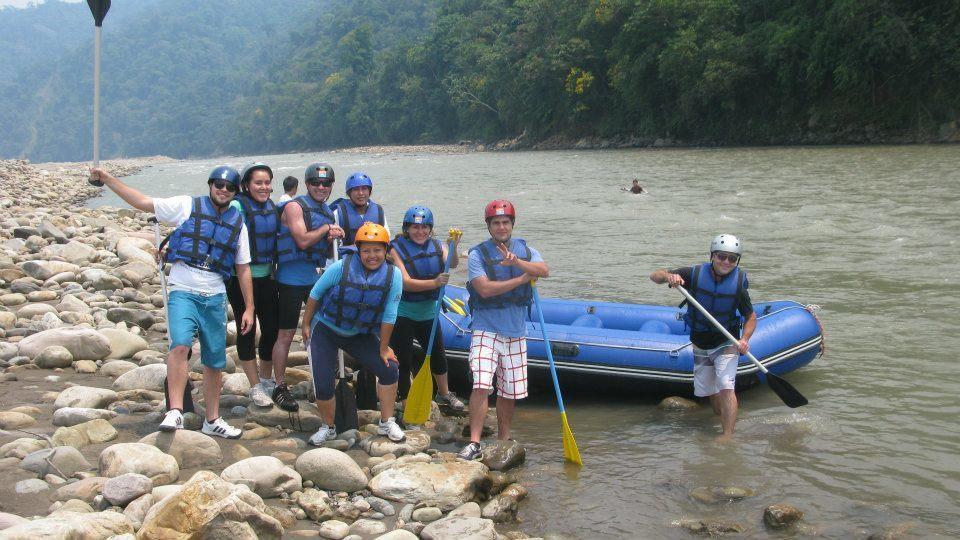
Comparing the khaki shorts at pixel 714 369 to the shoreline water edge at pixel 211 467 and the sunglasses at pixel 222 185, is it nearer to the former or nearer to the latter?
the shoreline water edge at pixel 211 467

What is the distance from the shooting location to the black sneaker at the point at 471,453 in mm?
5047

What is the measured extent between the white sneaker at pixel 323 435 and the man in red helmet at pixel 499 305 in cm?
80

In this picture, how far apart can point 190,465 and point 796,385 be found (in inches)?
184

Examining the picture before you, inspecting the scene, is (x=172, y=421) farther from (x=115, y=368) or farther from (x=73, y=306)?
(x=73, y=306)

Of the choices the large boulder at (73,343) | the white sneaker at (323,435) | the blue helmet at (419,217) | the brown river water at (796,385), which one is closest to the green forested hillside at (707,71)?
the brown river water at (796,385)

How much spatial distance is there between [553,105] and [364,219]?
170ft

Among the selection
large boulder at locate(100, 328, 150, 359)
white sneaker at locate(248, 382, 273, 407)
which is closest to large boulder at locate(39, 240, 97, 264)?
large boulder at locate(100, 328, 150, 359)

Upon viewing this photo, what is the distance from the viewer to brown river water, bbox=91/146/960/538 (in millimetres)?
4676

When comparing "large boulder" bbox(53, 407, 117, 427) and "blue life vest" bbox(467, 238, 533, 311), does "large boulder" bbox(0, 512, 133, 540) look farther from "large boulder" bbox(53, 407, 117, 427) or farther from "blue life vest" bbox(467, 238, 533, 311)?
"blue life vest" bbox(467, 238, 533, 311)

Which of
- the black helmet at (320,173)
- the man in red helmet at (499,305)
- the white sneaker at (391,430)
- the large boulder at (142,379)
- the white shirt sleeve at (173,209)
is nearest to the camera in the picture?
the white shirt sleeve at (173,209)

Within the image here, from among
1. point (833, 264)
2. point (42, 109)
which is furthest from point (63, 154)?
point (833, 264)

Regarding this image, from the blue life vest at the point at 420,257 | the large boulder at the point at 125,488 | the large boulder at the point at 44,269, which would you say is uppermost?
the blue life vest at the point at 420,257

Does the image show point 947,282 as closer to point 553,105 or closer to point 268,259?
point 268,259

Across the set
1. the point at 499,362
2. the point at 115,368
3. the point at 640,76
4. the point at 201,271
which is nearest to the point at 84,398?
the point at 115,368
